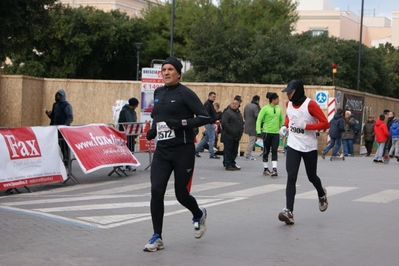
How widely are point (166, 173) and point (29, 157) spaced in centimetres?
648

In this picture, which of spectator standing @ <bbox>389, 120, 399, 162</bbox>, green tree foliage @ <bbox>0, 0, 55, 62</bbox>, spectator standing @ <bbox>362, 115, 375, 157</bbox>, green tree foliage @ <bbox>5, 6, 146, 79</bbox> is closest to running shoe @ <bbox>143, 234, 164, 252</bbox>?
green tree foliage @ <bbox>0, 0, 55, 62</bbox>

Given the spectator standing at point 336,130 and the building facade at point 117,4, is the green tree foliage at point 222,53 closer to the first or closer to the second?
the spectator standing at point 336,130

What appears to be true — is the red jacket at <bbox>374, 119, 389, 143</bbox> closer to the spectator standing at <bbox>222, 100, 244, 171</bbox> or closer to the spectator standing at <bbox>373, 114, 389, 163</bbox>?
the spectator standing at <bbox>373, 114, 389, 163</bbox>

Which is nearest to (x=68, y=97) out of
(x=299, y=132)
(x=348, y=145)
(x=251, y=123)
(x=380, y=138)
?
(x=348, y=145)

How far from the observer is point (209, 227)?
9.46 metres

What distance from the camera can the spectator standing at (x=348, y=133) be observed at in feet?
92.1

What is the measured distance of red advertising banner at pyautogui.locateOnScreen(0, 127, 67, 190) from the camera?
1316 centimetres

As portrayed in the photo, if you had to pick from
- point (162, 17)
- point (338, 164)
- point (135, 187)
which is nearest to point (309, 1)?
point (162, 17)

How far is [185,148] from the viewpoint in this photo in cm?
793

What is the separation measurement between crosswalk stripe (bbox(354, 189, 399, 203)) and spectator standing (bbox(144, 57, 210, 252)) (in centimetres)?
569

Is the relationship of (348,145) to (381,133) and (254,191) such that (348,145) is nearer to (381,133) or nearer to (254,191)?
(381,133)

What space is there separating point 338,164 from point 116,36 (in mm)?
34864

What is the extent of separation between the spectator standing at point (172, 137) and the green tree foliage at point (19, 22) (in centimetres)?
1172

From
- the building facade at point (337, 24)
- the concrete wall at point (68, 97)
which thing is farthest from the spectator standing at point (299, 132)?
the building facade at point (337, 24)
